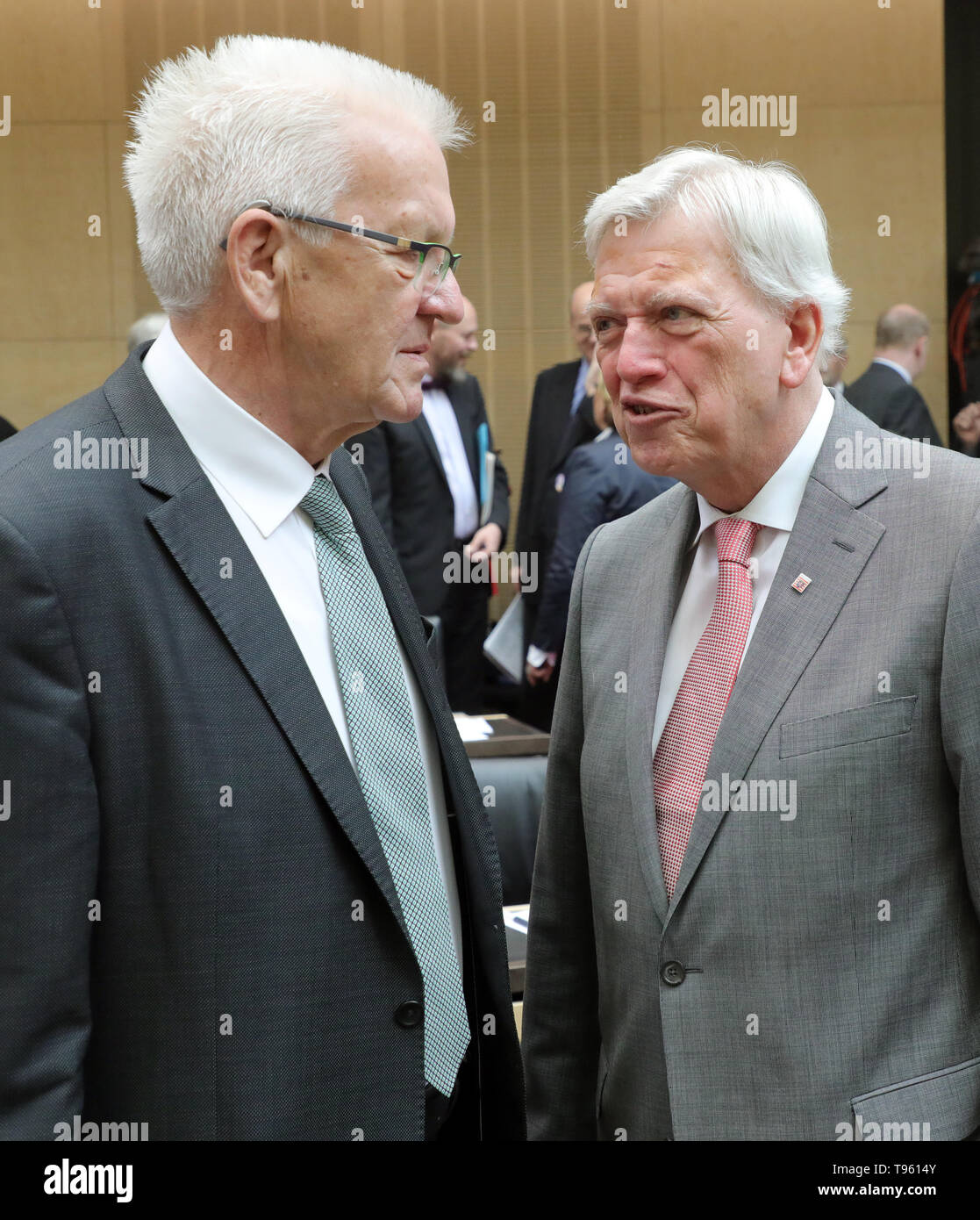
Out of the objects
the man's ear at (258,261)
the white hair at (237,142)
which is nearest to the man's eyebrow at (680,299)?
the white hair at (237,142)

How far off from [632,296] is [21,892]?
1.03m

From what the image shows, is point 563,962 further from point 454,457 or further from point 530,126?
point 530,126

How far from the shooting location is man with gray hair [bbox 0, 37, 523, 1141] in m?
1.25

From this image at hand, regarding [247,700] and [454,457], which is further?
[454,457]

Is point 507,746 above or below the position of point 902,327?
below

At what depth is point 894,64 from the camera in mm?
7582

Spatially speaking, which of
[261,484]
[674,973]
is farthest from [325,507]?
[674,973]

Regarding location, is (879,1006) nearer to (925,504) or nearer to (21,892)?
(925,504)

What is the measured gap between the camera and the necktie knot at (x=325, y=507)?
158 cm

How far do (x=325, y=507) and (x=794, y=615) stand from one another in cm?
60

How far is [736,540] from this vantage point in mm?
1681

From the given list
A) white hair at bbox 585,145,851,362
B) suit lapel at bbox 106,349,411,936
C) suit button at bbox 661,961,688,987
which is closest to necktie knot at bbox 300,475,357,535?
suit lapel at bbox 106,349,411,936
